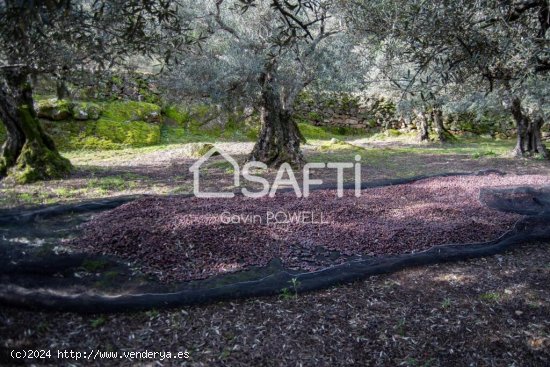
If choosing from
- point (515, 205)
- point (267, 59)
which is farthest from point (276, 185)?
point (515, 205)

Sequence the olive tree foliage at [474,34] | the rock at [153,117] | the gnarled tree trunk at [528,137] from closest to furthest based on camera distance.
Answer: the olive tree foliage at [474,34]
the gnarled tree trunk at [528,137]
the rock at [153,117]

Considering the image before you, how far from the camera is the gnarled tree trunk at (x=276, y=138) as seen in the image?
30.2 ft

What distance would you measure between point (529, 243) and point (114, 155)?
1036 cm

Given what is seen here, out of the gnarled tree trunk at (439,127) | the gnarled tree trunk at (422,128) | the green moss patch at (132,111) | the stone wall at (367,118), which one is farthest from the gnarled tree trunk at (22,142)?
the gnarled tree trunk at (439,127)

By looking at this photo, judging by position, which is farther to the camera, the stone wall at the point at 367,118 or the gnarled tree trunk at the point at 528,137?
the stone wall at the point at 367,118

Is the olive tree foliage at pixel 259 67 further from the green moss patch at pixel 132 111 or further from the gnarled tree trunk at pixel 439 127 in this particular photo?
the gnarled tree trunk at pixel 439 127

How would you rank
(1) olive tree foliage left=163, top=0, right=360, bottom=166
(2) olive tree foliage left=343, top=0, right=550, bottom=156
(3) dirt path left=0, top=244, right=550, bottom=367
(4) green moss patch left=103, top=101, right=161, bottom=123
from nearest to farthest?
(3) dirt path left=0, top=244, right=550, bottom=367 → (2) olive tree foliage left=343, top=0, right=550, bottom=156 → (1) olive tree foliage left=163, top=0, right=360, bottom=166 → (4) green moss patch left=103, top=101, right=161, bottom=123

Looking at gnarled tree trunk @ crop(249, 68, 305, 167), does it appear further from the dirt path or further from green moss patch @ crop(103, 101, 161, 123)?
green moss patch @ crop(103, 101, 161, 123)

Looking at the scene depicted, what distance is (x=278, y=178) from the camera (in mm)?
8141

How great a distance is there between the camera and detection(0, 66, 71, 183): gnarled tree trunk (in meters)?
7.72

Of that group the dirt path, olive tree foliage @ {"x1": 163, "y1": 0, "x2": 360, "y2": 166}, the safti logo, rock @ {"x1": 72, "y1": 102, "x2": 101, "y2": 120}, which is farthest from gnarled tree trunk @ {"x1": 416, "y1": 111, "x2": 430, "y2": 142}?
the dirt path

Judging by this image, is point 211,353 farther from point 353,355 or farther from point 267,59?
point 267,59

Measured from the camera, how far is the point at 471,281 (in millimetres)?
3703

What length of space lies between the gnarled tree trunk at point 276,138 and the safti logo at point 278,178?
0.71 ft
